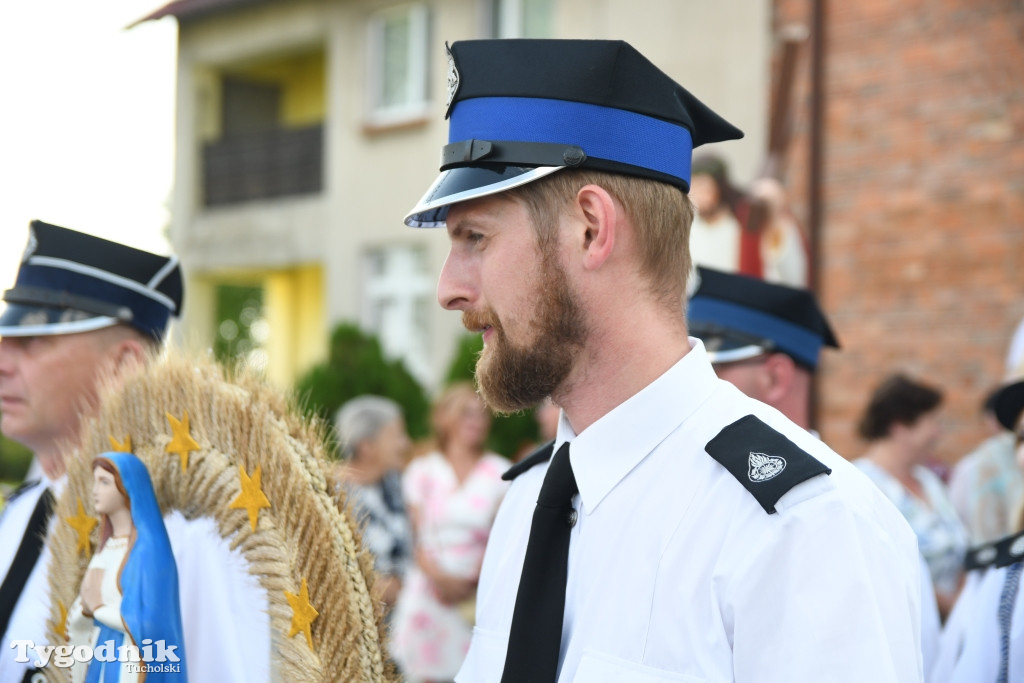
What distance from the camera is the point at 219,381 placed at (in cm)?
222

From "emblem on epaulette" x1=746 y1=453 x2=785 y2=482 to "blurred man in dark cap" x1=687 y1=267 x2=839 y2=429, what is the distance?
179cm

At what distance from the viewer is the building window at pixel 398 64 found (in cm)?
1402

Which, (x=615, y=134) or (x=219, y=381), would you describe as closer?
(x=615, y=134)

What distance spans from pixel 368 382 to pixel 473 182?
1124 centimetres

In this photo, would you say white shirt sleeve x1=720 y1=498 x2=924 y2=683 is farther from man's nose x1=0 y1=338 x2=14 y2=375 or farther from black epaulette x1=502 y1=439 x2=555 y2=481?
man's nose x1=0 y1=338 x2=14 y2=375

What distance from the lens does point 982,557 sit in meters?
3.14

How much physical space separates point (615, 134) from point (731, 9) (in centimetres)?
933

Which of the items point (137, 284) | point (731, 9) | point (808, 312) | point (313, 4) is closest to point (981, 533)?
point (808, 312)

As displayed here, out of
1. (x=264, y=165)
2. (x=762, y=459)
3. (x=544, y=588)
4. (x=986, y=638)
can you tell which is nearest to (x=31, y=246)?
(x=544, y=588)

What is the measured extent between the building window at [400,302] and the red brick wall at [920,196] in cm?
568

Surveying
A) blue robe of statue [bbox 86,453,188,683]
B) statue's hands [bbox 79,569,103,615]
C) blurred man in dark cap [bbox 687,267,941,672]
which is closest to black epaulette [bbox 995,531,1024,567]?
blurred man in dark cap [bbox 687,267,941,672]

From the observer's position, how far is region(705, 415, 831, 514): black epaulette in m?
1.57

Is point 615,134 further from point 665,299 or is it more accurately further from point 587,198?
point 665,299

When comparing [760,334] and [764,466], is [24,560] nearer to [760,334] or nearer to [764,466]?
[764,466]
